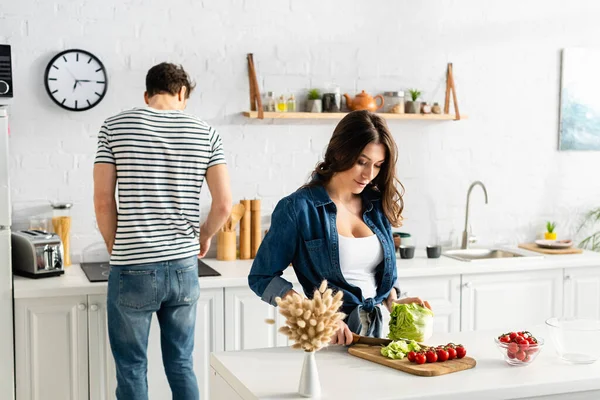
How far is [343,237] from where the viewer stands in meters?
2.55

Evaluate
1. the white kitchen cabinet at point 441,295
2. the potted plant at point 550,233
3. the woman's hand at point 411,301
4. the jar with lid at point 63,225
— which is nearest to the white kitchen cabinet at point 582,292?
the potted plant at point 550,233

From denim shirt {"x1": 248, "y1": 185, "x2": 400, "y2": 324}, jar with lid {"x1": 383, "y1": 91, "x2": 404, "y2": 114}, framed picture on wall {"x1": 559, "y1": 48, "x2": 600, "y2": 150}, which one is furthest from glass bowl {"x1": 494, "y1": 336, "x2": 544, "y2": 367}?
framed picture on wall {"x1": 559, "y1": 48, "x2": 600, "y2": 150}

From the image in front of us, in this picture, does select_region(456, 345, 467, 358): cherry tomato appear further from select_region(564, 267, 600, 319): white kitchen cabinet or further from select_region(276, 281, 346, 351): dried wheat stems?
select_region(564, 267, 600, 319): white kitchen cabinet

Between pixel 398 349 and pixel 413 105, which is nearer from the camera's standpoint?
pixel 398 349

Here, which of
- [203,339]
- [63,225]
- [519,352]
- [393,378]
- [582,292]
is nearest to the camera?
[393,378]

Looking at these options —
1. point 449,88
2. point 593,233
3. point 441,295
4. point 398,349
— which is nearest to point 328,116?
point 449,88

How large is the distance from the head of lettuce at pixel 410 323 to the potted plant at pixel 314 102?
2035 mm

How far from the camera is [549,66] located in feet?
15.8

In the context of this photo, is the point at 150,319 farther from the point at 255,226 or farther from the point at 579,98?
the point at 579,98

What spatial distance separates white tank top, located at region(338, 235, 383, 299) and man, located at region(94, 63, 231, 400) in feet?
2.92

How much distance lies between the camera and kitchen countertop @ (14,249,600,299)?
3416 mm

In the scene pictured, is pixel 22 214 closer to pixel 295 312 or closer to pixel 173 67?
pixel 173 67

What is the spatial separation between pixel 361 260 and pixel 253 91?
186 cm

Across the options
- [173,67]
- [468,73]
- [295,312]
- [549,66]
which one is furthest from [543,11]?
[295,312]
